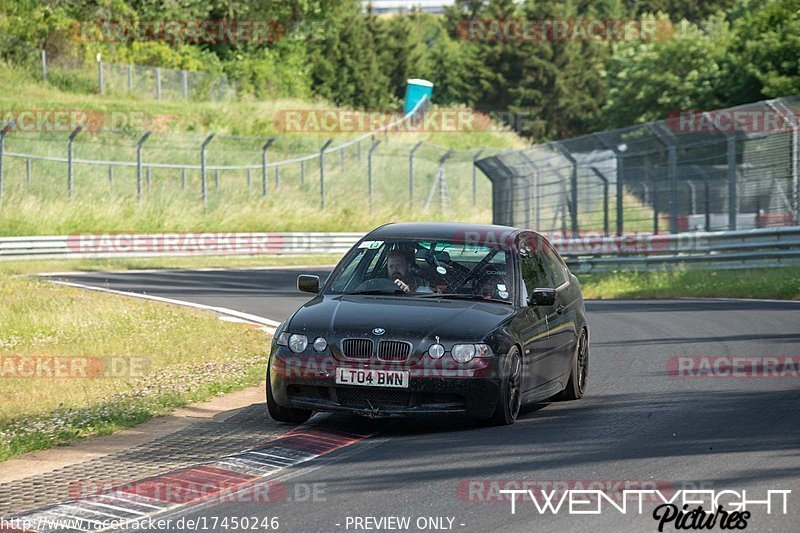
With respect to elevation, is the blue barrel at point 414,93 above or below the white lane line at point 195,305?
above

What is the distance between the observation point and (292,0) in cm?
7050

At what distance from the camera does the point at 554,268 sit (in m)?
11.2

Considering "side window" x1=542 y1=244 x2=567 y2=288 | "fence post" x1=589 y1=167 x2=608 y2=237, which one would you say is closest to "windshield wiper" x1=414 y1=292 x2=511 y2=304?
"side window" x1=542 y1=244 x2=567 y2=288

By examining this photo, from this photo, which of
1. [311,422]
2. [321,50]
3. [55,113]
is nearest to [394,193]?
[55,113]

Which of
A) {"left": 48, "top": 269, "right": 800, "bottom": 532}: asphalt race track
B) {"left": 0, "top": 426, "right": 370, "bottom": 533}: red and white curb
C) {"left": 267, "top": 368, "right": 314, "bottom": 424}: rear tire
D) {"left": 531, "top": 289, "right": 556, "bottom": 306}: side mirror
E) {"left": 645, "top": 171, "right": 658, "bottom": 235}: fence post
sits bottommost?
{"left": 0, "top": 426, "right": 370, "bottom": 533}: red and white curb

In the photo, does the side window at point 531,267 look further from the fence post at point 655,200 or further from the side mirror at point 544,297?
the fence post at point 655,200

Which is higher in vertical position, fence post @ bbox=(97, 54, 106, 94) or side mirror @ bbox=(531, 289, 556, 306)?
fence post @ bbox=(97, 54, 106, 94)

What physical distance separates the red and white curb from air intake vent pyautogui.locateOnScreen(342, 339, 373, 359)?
1.85 ft

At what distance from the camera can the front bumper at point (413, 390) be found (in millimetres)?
8906

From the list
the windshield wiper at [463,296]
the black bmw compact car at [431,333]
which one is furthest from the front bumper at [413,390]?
the windshield wiper at [463,296]

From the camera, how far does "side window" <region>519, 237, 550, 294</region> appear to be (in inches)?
406

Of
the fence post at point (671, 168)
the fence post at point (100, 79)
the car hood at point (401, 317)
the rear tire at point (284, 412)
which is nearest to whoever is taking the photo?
the car hood at point (401, 317)

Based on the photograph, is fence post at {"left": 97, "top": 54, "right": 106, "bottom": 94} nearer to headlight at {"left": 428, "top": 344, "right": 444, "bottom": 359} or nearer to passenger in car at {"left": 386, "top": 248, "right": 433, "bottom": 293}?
passenger in car at {"left": 386, "top": 248, "right": 433, "bottom": 293}

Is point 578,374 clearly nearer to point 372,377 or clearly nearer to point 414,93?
point 372,377
